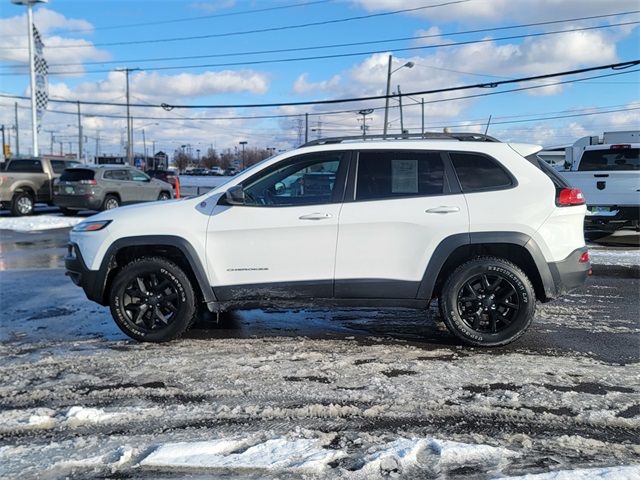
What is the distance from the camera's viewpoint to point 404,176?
5223mm

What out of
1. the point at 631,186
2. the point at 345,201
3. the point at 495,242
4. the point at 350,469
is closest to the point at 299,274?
the point at 345,201

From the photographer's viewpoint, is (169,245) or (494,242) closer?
(494,242)

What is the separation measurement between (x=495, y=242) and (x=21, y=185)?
19009 millimetres

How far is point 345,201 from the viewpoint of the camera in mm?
5152

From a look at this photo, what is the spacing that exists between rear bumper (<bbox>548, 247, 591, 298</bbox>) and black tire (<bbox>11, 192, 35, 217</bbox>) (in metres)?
19.2

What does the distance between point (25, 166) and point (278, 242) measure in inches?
724

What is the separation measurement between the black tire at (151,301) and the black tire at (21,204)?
16632 millimetres

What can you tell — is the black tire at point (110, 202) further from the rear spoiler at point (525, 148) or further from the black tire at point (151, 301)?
the rear spoiler at point (525, 148)

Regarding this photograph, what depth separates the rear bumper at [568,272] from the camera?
199 inches

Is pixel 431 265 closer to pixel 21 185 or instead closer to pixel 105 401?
pixel 105 401

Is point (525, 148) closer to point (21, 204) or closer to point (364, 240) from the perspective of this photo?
point (364, 240)

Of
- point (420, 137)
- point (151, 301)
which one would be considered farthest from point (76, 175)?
point (420, 137)

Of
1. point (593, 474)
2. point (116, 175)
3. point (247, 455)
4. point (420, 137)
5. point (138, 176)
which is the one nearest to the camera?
point (593, 474)

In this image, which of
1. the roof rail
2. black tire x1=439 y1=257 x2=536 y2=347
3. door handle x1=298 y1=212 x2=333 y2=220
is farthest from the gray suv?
black tire x1=439 y1=257 x2=536 y2=347
